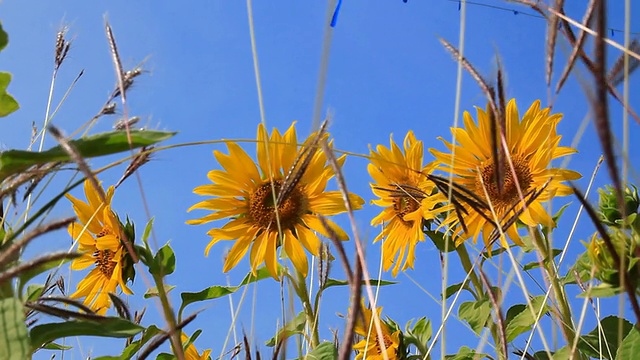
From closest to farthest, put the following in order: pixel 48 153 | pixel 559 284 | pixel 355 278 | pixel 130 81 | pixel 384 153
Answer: pixel 355 278, pixel 48 153, pixel 130 81, pixel 559 284, pixel 384 153

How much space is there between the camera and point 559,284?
164cm

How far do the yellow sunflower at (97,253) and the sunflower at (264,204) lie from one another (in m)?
0.22

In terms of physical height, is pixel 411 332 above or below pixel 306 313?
below

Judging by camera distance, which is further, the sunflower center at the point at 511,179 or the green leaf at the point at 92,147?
the sunflower center at the point at 511,179

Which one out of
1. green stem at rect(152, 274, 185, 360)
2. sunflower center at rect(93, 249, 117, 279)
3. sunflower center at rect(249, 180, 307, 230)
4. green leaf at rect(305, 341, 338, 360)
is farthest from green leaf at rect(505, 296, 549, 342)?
sunflower center at rect(93, 249, 117, 279)

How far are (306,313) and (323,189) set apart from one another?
14.0 inches

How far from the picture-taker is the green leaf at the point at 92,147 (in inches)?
32.3

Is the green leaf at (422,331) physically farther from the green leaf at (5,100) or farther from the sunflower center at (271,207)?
the green leaf at (5,100)

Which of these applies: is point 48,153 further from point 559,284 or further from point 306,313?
point 559,284

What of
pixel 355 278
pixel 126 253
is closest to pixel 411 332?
pixel 126 253

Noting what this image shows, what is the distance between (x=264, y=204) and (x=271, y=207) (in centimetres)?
2

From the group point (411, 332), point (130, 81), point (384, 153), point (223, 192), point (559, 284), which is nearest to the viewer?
point (130, 81)

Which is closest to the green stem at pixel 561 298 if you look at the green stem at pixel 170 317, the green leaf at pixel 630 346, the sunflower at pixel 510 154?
the sunflower at pixel 510 154

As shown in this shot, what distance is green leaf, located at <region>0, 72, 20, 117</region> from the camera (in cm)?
99
